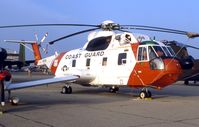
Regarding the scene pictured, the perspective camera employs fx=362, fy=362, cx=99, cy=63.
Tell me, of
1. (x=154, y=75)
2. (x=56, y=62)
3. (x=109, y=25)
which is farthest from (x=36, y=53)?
(x=154, y=75)

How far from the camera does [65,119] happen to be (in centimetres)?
1016

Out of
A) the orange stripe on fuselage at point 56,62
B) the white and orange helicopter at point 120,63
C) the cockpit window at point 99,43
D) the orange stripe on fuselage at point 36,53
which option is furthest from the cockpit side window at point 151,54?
the orange stripe on fuselage at point 36,53

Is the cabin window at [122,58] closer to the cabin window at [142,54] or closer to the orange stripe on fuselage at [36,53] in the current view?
the cabin window at [142,54]

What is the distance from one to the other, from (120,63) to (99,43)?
96.6 inches

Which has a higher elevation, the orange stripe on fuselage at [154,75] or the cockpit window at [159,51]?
the cockpit window at [159,51]

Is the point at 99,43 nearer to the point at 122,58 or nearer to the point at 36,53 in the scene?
the point at 122,58

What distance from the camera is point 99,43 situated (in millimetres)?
20031

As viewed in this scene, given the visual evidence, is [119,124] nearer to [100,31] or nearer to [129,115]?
[129,115]

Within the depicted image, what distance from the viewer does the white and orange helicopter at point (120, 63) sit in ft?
54.2

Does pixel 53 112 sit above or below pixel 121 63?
below

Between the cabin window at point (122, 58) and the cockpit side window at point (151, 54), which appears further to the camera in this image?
the cabin window at point (122, 58)

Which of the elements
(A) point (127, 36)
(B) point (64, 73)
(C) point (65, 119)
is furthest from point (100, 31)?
(C) point (65, 119)

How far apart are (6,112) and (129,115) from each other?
13.0 ft

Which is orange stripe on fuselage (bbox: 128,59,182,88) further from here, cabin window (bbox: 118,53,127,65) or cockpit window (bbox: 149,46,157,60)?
cabin window (bbox: 118,53,127,65)
